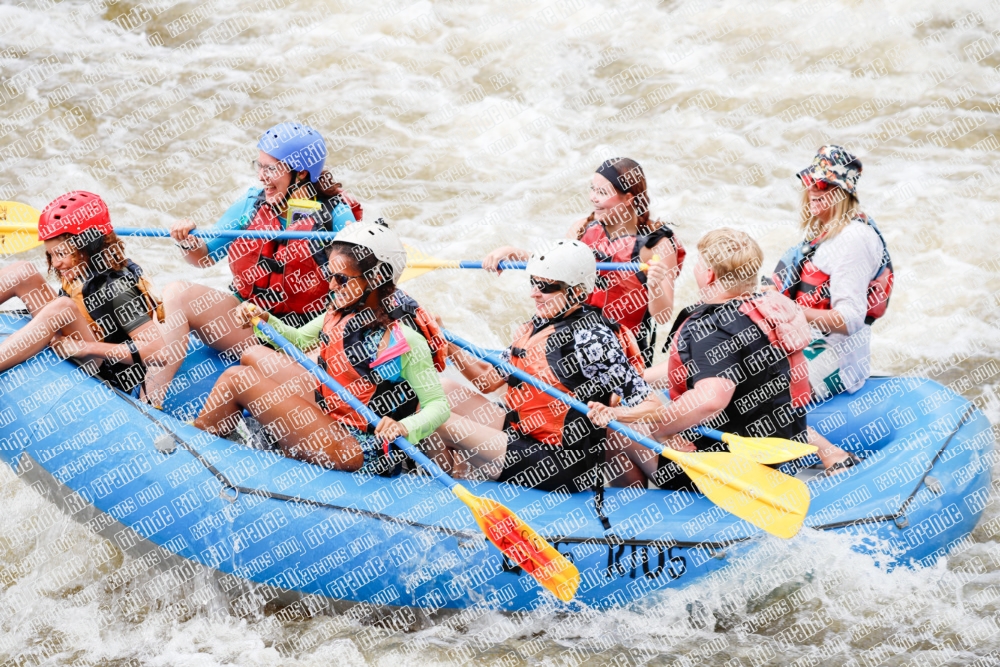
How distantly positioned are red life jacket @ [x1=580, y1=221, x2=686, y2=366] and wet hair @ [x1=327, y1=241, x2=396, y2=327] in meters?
1.21

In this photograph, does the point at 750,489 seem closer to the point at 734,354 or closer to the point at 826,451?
the point at 734,354

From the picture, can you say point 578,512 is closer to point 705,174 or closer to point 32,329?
point 32,329

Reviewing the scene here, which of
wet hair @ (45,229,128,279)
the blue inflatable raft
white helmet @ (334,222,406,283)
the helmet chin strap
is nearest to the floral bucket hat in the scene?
the blue inflatable raft

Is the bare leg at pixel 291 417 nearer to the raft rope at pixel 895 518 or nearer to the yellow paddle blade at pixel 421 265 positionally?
the yellow paddle blade at pixel 421 265

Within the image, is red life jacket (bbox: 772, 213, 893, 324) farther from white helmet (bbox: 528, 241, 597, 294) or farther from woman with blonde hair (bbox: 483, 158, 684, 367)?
white helmet (bbox: 528, 241, 597, 294)

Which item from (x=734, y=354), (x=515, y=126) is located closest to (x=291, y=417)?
(x=734, y=354)

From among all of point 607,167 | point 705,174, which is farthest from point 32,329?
point 705,174

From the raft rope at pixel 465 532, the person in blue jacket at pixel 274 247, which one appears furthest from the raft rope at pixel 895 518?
the person in blue jacket at pixel 274 247

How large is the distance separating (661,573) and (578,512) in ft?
1.15

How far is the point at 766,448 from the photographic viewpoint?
3434 millimetres

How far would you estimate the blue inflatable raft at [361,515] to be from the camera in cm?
349

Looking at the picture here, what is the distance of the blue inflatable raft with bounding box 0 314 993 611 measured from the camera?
349 cm

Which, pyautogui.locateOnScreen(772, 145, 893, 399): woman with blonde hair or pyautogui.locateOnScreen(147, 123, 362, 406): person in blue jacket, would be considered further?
pyautogui.locateOnScreen(147, 123, 362, 406): person in blue jacket

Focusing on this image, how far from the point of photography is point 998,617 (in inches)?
157
